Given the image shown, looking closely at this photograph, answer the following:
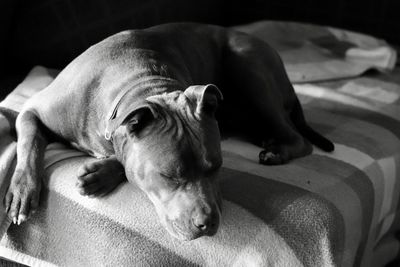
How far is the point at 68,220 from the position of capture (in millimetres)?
1532

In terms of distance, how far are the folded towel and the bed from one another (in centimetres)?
43

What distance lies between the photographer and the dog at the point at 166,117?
1.41 metres

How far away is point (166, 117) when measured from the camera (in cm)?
144

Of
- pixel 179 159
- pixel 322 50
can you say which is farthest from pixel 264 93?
pixel 322 50

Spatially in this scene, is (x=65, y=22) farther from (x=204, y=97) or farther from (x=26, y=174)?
(x=204, y=97)

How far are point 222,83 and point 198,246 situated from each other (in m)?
0.77

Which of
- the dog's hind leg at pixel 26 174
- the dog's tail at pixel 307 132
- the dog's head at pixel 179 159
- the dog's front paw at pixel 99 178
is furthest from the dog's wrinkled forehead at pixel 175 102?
the dog's tail at pixel 307 132

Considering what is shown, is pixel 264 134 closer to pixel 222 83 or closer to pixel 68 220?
pixel 222 83

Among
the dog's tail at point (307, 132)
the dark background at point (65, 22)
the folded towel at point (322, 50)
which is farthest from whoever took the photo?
the folded towel at point (322, 50)

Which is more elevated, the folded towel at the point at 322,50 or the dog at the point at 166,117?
the dog at the point at 166,117

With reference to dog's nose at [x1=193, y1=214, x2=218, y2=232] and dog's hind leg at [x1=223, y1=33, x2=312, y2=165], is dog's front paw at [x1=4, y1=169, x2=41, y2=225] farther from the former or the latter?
dog's hind leg at [x1=223, y1=33, x2=312, y2=165]

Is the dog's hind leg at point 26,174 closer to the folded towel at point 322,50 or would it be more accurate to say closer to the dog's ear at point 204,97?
the dog's ear at point 204,97

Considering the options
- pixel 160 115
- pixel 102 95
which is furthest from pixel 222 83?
pixel 160 115

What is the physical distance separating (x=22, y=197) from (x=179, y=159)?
0.41 m
